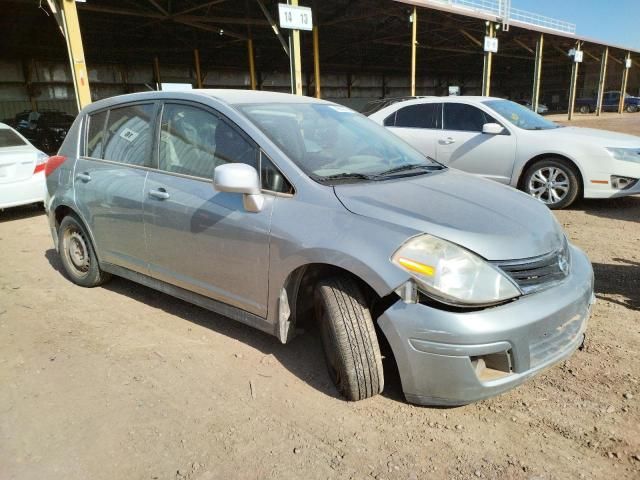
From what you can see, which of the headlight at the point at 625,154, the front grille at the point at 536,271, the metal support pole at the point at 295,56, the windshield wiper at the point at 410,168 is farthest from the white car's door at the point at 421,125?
the metal support pole at the point at 295,56

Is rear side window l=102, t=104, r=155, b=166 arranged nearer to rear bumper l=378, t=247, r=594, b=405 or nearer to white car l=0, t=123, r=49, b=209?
rear bumper l=378, t=247, r=594, b=405

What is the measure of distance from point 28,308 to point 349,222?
3.07 metres

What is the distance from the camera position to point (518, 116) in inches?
276

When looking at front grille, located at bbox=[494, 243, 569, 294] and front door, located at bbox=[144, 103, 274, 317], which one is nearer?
front grille, located at bbox=[494, 243, 569, 294]

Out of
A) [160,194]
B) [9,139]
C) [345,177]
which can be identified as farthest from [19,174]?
[345,177]

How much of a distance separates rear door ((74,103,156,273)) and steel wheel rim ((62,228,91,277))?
1.16ft

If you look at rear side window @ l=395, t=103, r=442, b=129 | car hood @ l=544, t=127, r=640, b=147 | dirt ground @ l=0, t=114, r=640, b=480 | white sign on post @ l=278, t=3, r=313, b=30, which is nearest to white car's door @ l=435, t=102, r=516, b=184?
rear side window @ l=395, t=103, r=442, b=129

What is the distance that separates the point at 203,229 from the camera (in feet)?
9.64

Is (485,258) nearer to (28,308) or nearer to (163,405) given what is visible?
(163,405)

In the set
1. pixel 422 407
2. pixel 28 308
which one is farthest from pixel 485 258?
pixel 28 308

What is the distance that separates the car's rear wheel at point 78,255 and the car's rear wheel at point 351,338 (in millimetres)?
2556

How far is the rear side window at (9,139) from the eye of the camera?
7.34 metres

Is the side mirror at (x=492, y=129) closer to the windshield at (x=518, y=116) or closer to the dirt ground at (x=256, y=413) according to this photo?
the windshield at (x=518, y=116)

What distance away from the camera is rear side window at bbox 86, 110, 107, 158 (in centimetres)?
390
